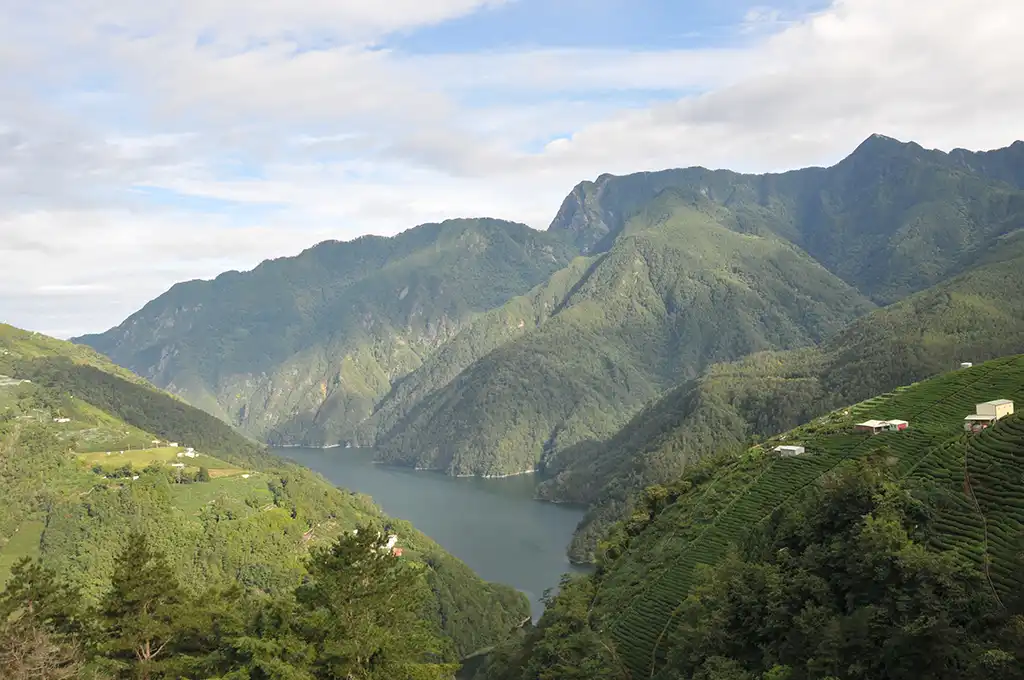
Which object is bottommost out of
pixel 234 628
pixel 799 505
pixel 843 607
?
pixel 843 607

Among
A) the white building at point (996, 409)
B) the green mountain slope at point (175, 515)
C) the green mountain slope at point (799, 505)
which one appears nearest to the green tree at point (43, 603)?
the green mountain slope at point (799, 505)

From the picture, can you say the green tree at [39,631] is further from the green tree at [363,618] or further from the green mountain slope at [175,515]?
the green mountain slope at [175,515]

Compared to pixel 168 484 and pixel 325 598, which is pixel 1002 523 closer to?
pixel 325 598

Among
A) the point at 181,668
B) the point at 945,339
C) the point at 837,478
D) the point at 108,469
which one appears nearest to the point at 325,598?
the point at 181,668

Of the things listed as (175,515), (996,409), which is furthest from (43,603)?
(175,515)

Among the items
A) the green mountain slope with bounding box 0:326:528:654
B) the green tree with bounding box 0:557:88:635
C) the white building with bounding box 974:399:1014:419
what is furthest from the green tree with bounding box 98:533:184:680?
the green mountain slope with bounding box 0:326:528:654

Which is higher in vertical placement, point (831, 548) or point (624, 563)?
point (831, 548)

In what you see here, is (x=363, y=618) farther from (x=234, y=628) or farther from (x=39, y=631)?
(x=39, y=631)
